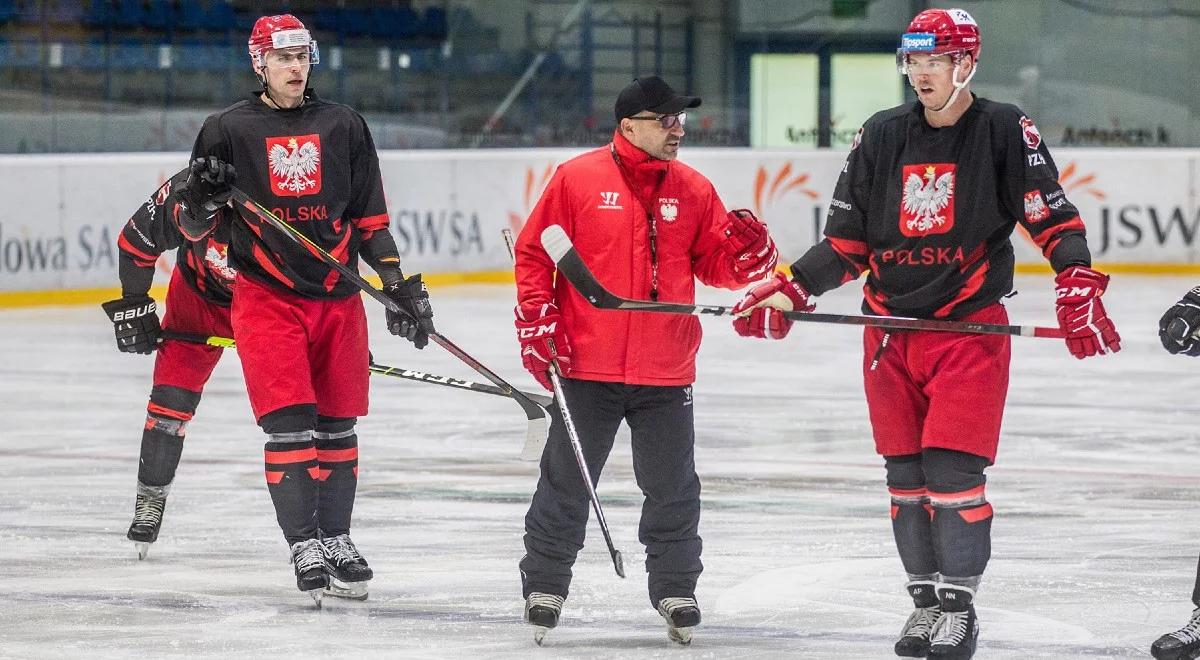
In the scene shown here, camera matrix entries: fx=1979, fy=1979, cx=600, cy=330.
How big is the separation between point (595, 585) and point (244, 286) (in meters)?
1.06

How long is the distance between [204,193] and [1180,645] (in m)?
2.27

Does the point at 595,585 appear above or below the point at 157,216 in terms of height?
below

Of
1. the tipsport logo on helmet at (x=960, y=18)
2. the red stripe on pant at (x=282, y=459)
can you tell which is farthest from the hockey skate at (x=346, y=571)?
the tipsport logo on helmet at (x=960, y=18)

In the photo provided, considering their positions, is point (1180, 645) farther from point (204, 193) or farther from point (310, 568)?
point (204, 193)

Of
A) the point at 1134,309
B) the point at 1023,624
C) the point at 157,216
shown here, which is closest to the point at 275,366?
the point at 157,216

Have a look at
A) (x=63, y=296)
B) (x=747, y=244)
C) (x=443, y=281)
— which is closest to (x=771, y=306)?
(x=747, y=244)

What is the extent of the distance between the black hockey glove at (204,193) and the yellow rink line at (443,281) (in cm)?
677

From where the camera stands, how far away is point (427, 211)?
12344 millimetres

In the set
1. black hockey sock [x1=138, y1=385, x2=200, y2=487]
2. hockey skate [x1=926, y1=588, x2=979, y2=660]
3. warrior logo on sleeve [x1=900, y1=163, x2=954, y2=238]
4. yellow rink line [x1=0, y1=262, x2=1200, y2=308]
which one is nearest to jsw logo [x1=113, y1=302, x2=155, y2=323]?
black hockey sock [x1=138, y1=385, x2=200, y2=487]

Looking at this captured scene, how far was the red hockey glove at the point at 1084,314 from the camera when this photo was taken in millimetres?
3666

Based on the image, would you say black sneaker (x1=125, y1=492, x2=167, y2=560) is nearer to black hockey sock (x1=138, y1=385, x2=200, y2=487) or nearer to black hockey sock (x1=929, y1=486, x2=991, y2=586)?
black hockey sock (x1=138, y1=385, x2=200, y2=487)

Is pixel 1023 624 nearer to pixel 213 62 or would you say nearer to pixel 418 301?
pixel 418 301

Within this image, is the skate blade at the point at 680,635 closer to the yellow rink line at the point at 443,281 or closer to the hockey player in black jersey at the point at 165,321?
the hockey player in black jersey at the point at 165,321

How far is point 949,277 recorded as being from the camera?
382 centimetres
